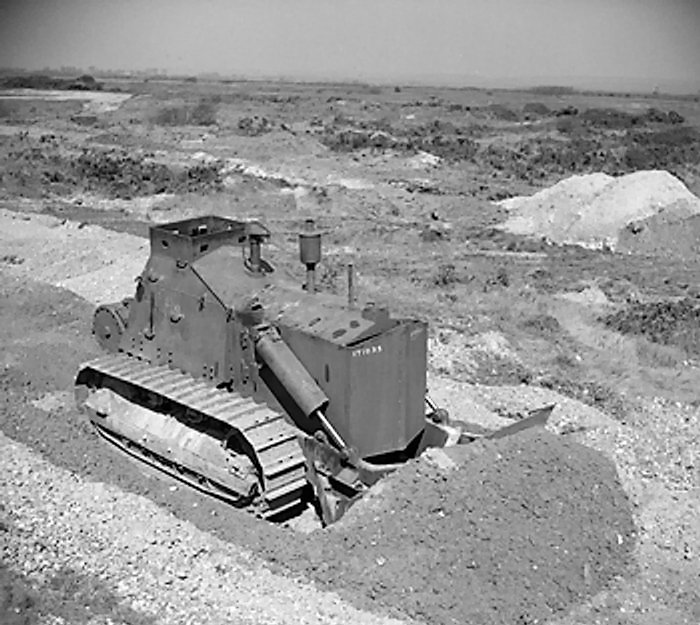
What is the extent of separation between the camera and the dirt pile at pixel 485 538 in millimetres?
8258

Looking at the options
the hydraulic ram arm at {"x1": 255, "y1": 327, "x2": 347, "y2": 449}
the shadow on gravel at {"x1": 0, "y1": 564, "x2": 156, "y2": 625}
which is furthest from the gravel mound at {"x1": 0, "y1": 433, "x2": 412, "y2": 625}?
the hydraulic ram arm at {"x1": 255, "y1": 327, "x2": 347, "y2": 449}

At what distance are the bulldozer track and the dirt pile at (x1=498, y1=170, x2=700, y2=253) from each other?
757 inches

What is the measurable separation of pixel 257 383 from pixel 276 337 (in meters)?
0.64

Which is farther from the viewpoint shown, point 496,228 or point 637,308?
point 496,228

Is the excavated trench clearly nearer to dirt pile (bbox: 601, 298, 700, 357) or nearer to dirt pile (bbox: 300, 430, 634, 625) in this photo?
dirt pile (bbox: 300, 430, 634, 625)

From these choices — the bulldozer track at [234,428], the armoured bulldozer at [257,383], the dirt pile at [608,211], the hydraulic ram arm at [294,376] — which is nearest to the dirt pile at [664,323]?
the armoured bulldozer at [257,383]

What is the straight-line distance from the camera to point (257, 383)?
10.3m

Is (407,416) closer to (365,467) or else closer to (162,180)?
(365,467)

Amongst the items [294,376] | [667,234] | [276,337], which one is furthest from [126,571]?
[667,234]

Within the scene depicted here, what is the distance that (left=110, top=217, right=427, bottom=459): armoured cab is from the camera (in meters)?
9.55

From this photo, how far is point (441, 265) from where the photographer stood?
2370cm

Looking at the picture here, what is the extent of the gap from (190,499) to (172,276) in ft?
9.65

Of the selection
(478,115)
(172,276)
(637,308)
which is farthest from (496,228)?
(478,115)

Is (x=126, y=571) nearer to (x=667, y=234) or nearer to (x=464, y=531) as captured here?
(x=464, y=531)
